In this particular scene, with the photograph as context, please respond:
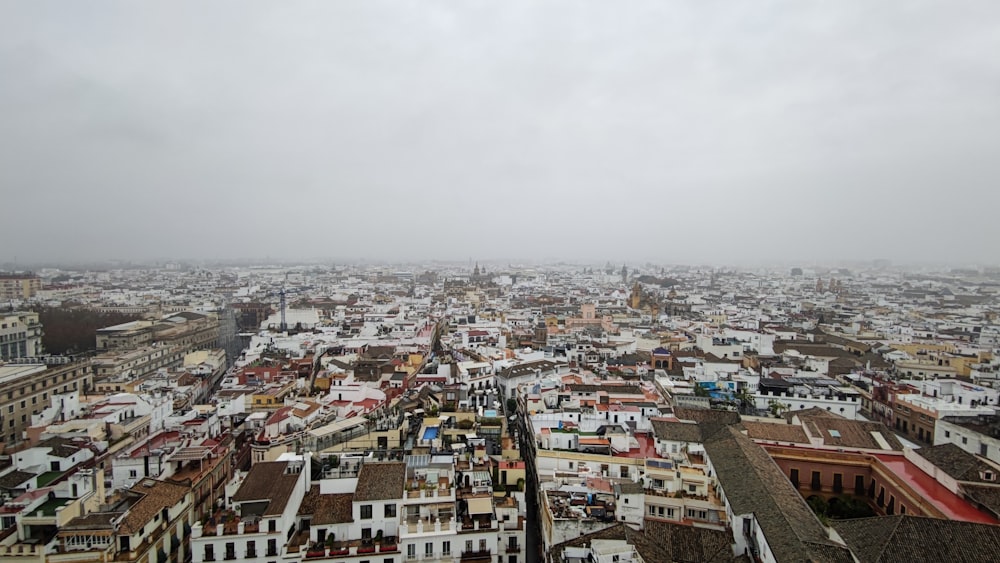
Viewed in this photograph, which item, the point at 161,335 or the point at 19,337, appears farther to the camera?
the point at 161,335

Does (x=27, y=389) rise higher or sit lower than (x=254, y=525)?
lower

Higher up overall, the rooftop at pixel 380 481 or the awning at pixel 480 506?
the rooftop at pixel 380 481

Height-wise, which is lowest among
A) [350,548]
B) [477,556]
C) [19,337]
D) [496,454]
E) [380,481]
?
[477,556]

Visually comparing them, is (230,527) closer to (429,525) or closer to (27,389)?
(429,525)

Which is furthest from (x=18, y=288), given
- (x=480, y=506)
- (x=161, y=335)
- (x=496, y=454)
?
(x=480, y=506)

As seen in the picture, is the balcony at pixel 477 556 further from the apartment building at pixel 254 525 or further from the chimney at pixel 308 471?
the chimney at pixel 308 471

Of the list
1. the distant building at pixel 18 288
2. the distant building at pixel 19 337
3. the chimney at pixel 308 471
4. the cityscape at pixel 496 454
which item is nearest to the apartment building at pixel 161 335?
the cityscape at pixel 496 454

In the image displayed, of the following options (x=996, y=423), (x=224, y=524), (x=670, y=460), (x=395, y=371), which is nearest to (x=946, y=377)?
(x=996, y=423)

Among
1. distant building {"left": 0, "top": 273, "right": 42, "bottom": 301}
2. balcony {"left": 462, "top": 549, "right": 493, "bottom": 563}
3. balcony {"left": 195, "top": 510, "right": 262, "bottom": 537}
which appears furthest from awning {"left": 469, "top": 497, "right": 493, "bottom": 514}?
distant building {"left": 0, "top": 273, "right": 42, "bottom": 301}

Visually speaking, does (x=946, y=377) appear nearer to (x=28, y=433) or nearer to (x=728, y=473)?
(x=728, y=473)
